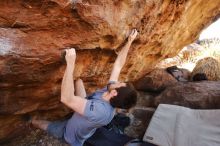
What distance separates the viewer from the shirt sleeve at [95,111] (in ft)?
12.2

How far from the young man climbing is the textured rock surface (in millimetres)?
2448

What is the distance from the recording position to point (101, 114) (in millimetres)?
3816

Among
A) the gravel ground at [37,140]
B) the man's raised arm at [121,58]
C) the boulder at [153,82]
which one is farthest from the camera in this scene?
the boulder at [153,82]

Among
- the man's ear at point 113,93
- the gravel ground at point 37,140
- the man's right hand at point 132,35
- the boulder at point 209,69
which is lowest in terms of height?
the gravel ground at point 37,140

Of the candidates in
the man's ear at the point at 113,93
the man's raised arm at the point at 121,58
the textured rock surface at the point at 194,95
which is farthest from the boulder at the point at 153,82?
the man's ear at the point at 113,93

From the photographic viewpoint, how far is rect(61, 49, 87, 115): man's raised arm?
339 centimetres

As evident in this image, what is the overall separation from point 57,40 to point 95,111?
3.28 ft

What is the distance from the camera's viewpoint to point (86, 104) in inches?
145

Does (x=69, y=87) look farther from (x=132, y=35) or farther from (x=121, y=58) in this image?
(x=132, y=35)

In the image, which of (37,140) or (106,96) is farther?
(37,140)

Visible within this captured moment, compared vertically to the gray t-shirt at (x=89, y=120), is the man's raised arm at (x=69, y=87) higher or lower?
higher

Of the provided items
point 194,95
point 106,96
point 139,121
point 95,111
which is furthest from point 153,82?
point 95,111

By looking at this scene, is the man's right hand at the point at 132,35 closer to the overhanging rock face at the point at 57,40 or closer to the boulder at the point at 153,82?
the overhanging rock face at the point at 57,40

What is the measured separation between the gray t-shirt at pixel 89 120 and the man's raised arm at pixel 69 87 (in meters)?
0.17
